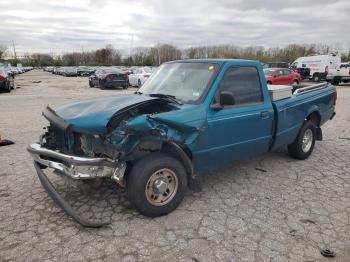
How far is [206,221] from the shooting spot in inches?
143

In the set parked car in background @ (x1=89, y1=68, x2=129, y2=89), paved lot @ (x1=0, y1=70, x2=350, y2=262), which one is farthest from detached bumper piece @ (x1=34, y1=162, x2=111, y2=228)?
parked car in background @ (x1=89, y1=68, x2=129, y2=89)

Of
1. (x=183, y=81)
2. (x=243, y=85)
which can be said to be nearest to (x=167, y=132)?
(x=183, y=81)

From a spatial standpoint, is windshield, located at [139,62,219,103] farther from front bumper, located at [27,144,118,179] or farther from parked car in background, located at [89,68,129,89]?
parked car in background, located at [89,68,129,89]

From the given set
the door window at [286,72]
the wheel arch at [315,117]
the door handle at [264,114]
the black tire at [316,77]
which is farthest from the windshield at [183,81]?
the black tire at [316,77]

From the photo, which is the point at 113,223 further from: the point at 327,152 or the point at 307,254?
the point at 327,152

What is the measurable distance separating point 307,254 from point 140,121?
2.16 m

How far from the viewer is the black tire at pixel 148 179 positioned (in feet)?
11.2

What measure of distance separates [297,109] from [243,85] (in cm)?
144

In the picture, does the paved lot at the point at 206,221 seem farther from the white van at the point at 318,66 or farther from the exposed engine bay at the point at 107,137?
the white van at the point at 318,66

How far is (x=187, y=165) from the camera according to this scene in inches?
148

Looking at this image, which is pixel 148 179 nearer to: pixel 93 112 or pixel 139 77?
pixel 93 112

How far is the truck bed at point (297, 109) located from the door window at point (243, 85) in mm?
441

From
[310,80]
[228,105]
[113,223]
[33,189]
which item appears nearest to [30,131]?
[33,189]

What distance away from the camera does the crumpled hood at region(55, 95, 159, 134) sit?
10.8 ft
